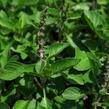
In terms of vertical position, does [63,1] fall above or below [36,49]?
above

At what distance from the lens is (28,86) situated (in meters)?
2.84

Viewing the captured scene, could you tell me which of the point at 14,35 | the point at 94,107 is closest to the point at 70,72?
the point at 94,107

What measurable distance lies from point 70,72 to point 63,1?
34.0 inches

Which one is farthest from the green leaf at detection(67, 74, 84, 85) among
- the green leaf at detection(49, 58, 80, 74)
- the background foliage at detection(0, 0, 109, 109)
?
the green leaf at detection(49, 58, 80, 74)

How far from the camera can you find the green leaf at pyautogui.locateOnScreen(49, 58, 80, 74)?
2.52 m

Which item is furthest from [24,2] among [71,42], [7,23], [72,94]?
[72,94]

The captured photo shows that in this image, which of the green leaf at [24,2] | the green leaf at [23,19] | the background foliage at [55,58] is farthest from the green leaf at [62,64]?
the green leaf at [24,2]

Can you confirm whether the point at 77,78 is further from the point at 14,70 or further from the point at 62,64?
the point at 14,70

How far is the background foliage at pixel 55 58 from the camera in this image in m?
2.61

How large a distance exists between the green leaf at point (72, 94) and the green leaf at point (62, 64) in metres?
0.17

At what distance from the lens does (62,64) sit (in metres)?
2.56

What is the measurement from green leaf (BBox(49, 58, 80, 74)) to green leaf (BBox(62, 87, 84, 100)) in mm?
168

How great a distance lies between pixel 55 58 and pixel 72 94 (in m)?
0.53

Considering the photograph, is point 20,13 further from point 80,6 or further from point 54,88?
point 54,88
